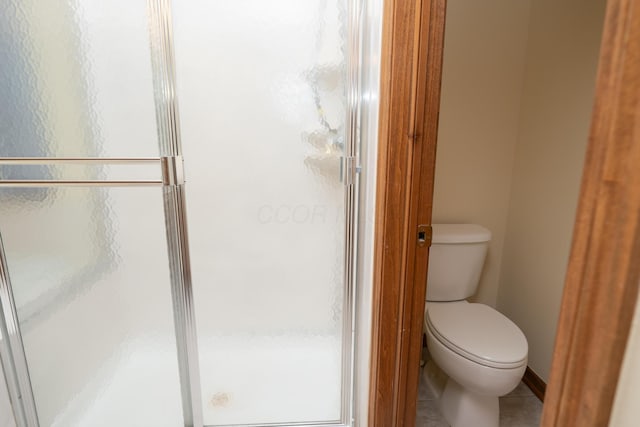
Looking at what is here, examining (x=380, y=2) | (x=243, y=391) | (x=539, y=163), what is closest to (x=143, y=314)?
(x=243, y=391)

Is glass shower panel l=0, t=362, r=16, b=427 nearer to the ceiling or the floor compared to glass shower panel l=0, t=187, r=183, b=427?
nearer to the floor

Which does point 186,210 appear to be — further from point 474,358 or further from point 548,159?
point 548,159

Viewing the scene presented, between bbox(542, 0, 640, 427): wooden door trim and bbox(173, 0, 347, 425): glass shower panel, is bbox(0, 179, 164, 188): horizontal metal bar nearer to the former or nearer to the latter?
bbox(173, 0, 347, 425): glass shower panel

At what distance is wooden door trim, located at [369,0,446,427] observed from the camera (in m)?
0.80

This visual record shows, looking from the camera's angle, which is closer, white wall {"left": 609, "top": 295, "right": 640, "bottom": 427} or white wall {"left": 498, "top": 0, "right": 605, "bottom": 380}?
white wall {"left": 609, "top": 295, "right": 640, "bottom": 427}

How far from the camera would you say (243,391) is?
1.41 meters

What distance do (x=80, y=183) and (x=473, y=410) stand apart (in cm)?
169

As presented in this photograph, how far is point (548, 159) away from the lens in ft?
5.03

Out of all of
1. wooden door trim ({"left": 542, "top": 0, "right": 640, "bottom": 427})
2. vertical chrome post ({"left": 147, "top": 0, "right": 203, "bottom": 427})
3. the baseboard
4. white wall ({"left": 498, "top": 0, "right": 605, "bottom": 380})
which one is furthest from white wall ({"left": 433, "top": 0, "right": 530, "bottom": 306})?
wooden door trim ({"left": 542, "top": 0, "right": 640, "bottom": 427})

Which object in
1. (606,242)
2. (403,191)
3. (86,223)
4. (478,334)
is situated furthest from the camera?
(478,334)

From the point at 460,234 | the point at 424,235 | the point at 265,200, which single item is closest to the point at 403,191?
the point at 424,235

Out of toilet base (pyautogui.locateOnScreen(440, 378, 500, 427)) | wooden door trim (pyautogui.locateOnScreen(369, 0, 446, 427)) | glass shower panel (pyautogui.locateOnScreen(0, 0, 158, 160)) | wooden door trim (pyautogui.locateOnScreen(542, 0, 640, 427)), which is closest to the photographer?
wooden door trim (pyautogui.locateOnScreen(542, 0, 640, 427))

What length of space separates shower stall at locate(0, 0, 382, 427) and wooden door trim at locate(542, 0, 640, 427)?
0.75 m

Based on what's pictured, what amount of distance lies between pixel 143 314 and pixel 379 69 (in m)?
1.20
